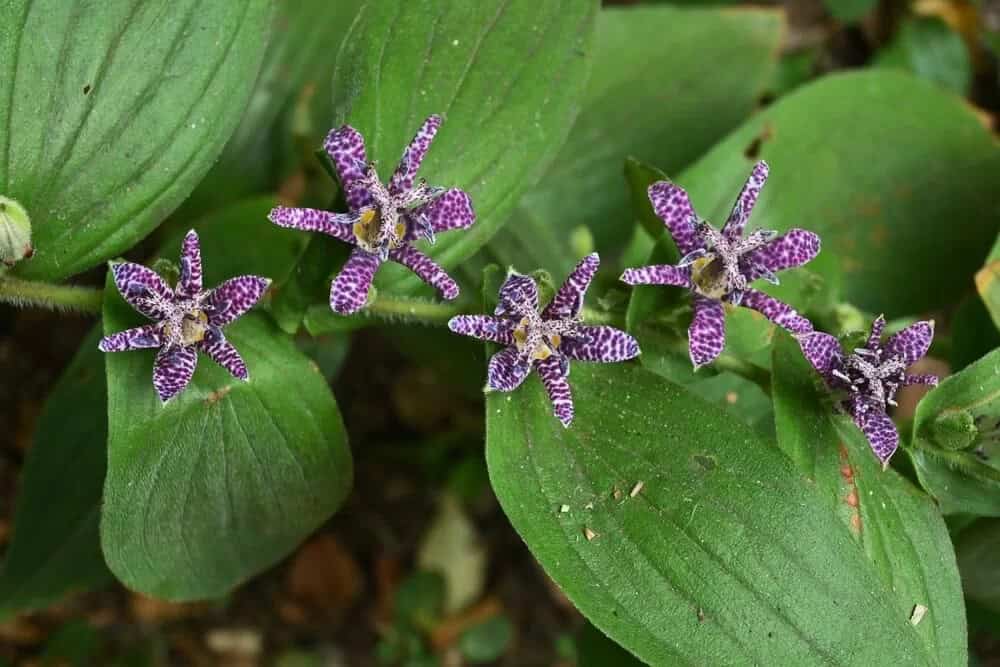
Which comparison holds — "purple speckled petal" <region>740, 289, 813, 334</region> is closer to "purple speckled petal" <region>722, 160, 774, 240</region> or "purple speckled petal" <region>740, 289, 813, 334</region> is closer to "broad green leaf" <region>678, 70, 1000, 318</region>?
"purple speckled petal" <region>722, 160, 774, 240</region>


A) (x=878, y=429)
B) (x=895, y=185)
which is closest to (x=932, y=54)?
(x=895, y=185)

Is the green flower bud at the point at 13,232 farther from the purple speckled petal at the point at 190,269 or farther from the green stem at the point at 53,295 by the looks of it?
the purple speckled petal at the point at 190,269

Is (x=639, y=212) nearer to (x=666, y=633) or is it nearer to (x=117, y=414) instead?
(x=666, y=633)

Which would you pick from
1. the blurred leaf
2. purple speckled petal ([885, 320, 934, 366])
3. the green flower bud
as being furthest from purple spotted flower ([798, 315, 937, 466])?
the blurred leaf

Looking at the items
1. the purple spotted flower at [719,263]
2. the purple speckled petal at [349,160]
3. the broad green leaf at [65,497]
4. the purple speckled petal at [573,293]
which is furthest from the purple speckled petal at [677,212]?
the broad green leaf at [65,497]

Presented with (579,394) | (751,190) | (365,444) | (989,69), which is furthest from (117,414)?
(989,69)

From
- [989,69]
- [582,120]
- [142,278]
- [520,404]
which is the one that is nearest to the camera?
[142,278]

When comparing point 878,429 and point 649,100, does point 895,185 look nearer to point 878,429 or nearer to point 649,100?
point 649,100
